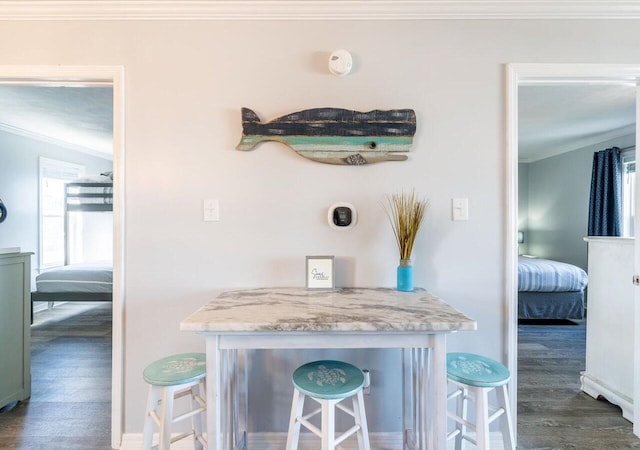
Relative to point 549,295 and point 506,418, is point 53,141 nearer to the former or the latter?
point 506,418

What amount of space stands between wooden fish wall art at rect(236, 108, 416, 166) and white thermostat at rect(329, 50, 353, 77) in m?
0.20

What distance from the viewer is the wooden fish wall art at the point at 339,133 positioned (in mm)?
1703

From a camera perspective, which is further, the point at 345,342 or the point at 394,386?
the point at 394,386

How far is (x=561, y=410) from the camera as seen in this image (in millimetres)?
2059

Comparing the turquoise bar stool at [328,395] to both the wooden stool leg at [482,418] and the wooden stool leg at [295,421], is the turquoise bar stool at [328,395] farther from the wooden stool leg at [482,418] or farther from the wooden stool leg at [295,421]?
the wooden stool leg at [482,418]

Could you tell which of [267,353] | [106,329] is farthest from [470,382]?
[106,329]

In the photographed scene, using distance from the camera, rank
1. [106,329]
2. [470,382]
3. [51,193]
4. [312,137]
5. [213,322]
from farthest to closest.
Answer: [51,193]
[106,329]
[312,137]
[470,382]
[213,322]

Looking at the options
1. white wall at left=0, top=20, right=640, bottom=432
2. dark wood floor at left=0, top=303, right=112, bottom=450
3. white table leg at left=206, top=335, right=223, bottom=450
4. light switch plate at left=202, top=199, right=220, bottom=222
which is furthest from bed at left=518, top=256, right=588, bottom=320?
dark wood floor at left=0, top=303, right=112, bottom=450

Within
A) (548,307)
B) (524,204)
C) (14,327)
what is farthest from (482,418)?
(524,204)

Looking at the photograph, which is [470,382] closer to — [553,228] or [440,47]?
[440,47]

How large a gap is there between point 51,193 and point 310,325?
5.14 m

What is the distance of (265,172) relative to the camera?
68.6 inches

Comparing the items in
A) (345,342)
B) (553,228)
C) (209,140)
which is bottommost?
(345,342)

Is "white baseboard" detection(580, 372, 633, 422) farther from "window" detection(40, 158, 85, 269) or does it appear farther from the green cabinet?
"window" detection(40, 158, 85, 269)
